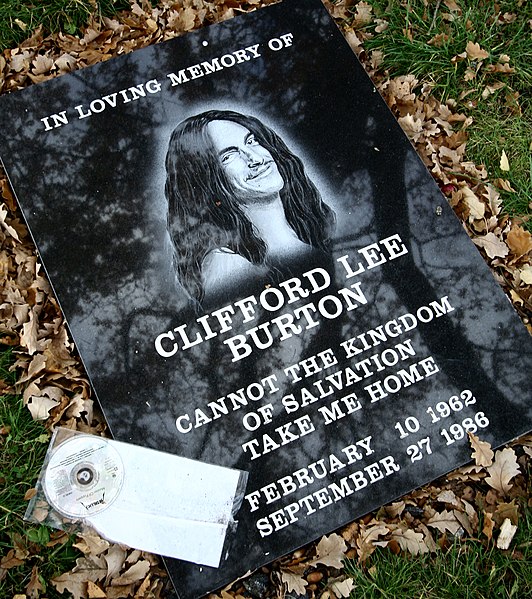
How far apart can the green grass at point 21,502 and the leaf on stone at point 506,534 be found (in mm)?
1707

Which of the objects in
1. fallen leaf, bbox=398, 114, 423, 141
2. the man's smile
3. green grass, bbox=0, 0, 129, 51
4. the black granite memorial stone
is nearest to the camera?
the black granite memorial stone

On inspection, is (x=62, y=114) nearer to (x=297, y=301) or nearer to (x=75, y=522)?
(x=297, y=301)

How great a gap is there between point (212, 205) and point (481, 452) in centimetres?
161

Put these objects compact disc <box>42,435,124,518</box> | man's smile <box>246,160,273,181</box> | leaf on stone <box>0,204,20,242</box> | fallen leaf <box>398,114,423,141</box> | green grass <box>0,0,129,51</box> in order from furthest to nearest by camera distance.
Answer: green grass <box>0,0,129,51</box>, fallen leaf <box>398,114,423,141</box>, man's smile <box>246,160,273,181</box>, leaf on stone <box>0,204,20,242</box>, compact disc <box>42,435,124,518</box>

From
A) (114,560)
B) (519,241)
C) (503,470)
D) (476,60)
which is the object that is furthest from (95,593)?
(476,60)

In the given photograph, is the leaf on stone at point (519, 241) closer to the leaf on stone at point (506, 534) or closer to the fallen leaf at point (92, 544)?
the leaf on stone at point (506, 534)

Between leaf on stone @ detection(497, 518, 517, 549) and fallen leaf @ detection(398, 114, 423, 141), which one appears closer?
leaf on stone @ detection(497, 518, 517, 549)

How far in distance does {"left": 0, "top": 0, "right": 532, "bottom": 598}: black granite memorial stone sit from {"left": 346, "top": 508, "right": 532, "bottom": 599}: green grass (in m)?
0.24

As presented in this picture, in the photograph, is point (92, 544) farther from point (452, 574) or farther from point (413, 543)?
point (452, 574)

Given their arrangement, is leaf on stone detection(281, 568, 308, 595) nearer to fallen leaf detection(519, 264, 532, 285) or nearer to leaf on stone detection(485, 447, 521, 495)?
leaf on stone detection(485, 447, 521, 495)

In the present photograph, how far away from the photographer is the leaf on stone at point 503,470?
2768mm

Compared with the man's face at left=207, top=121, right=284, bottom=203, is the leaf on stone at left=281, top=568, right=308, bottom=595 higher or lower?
lower

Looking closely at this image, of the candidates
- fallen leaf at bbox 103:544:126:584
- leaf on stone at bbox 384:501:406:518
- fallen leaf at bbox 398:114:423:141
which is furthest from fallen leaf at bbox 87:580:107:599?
fallen leaf at bbox 398:114:423:141

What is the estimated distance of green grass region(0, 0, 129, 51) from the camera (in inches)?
135
